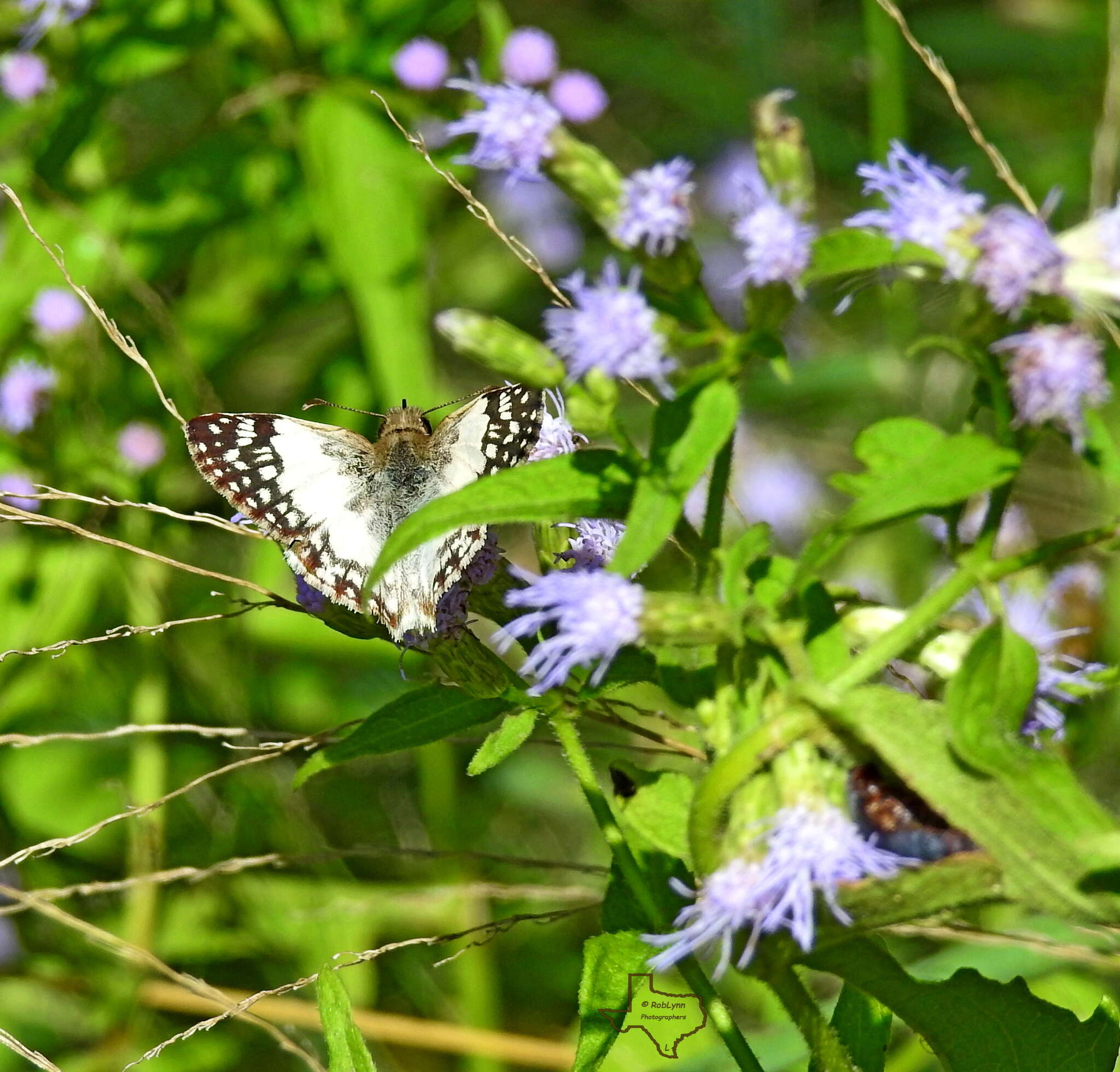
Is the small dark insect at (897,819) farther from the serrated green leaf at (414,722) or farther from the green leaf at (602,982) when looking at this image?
the serrated green leaf at (414,722)

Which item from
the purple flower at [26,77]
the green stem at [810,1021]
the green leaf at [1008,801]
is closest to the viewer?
the green leaf at [1008,801]

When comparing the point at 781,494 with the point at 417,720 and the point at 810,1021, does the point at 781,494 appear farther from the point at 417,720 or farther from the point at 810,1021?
the point at 810,1021

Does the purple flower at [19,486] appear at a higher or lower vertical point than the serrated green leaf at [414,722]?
lower

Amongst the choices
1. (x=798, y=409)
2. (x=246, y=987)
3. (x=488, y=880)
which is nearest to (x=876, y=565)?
(x=798, y=409)

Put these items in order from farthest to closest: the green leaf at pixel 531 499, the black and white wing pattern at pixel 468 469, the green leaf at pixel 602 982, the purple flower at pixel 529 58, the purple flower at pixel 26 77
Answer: the purple flower at pixel 529 58 → the purple flower at pixel 26 77 → the black and white wing pattern at pixel 468 469 → the green leaf at pixel 602 982 → the green leaf at pixel 531 499

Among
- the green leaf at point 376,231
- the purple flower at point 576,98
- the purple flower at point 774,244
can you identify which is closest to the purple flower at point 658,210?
the purple flower at point 774,244

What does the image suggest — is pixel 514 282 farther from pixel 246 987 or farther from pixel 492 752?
pixel 492 752
